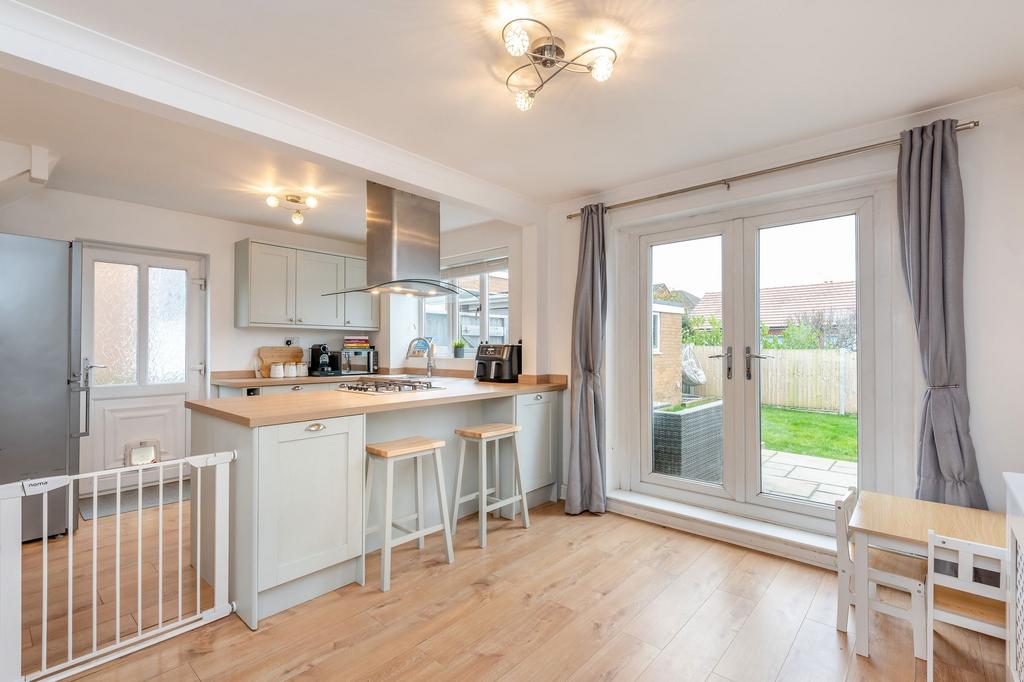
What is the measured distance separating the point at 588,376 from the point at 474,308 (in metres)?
1.71

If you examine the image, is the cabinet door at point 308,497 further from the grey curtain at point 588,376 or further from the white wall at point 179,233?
the white wall at point 179,233

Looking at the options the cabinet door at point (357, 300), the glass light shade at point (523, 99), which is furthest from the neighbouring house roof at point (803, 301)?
the cabinet door at point (357, 300)

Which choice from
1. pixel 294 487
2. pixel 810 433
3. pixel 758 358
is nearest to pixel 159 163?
pixel 294 487

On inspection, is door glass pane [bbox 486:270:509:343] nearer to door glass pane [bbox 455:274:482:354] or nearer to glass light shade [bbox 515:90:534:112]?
door glass pane [bbox 455:274:482:354]

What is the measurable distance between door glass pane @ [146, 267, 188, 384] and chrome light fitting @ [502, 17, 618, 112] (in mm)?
3717

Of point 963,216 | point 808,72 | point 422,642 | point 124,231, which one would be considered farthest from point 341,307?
point 963,216

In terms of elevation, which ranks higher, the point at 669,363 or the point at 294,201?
the point at 294,201

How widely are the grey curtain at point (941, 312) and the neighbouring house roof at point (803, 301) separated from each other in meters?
0.44

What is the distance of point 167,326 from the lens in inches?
164

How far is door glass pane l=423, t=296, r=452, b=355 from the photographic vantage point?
16.8ft

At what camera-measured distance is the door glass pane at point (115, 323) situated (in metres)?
3.81

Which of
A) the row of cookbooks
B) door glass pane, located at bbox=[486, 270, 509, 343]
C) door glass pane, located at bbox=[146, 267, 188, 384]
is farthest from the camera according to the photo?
the row of cookbooks

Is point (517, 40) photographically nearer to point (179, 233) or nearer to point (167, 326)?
point (179, 233)

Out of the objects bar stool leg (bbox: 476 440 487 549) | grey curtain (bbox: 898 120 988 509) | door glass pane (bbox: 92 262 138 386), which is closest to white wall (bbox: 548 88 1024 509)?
grey curtain (bbox: 898 120 988 509)
